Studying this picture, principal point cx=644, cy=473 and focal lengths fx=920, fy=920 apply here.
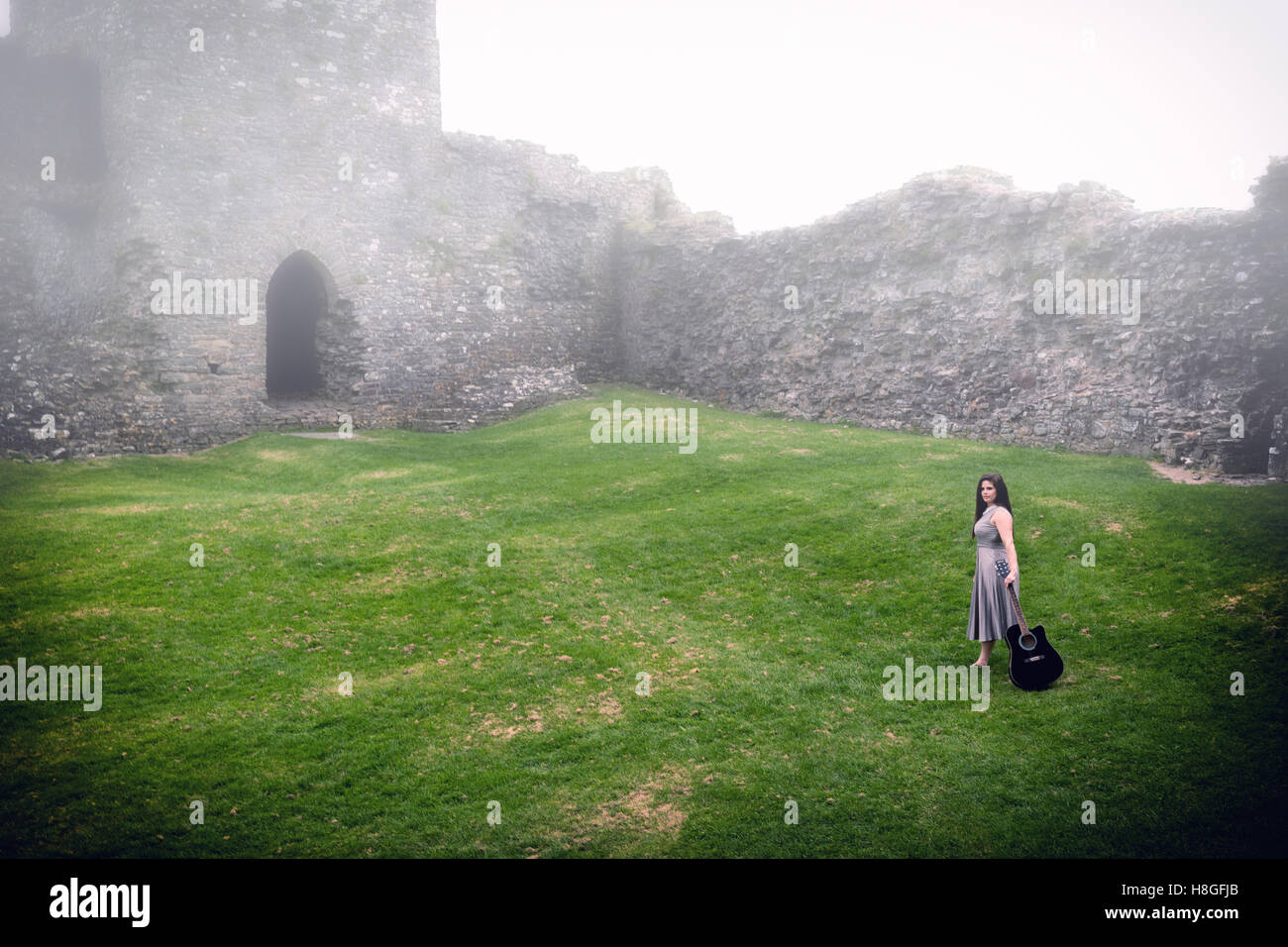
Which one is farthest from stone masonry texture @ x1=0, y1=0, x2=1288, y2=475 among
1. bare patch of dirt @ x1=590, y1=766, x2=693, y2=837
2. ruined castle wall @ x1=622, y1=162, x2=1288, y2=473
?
bare patch of dirt @ x1=590, y1=766, x2=693, y2=837

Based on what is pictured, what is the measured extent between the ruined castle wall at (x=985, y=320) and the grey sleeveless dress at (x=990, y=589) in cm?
968

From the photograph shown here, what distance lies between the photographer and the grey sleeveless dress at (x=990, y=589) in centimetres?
1012

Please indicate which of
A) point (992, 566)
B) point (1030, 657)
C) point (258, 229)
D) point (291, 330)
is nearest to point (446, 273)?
point (291, 330)

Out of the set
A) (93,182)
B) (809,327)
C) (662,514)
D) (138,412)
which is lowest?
(662,514)

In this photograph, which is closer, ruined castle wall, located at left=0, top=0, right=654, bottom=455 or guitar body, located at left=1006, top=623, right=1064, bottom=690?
guitar body, located at left=1006, top=623, right=1064, bottom=690

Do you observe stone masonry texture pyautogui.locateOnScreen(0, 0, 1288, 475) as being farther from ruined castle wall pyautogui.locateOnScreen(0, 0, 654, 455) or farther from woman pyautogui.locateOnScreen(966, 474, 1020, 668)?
woman pyautogui.locateOnScreen(966, 474, 1020, 668)

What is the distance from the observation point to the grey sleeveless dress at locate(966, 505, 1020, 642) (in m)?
10.1

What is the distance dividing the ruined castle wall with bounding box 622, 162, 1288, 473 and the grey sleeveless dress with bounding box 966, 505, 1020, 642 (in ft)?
31.8

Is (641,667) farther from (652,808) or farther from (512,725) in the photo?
(652,808)

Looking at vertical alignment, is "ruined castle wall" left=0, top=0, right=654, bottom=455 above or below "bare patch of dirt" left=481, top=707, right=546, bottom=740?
above

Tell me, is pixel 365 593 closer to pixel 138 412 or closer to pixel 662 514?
pixel 662 514

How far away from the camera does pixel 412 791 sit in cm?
862

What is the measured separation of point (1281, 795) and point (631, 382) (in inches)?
990
